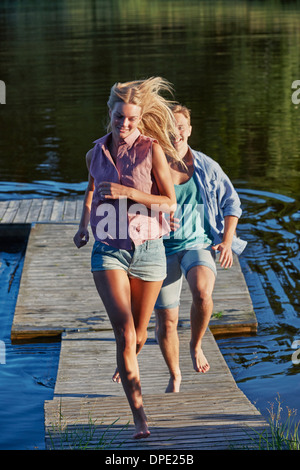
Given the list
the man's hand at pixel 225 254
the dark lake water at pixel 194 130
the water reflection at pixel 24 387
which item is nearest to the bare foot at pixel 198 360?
the man's hand at pixel 225 254

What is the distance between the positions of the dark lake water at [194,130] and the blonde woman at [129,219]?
1.99 m

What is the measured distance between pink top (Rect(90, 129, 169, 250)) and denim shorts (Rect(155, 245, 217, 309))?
2.57 feet

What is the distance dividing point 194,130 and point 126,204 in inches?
723

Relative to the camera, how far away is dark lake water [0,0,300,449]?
305 inches

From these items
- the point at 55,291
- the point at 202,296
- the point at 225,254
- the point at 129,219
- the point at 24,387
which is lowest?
the point at 24,387

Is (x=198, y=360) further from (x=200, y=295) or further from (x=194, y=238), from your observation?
(x=194, y=238)

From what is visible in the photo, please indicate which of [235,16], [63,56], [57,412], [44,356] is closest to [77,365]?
[44,356]

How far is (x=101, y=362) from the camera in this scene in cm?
726

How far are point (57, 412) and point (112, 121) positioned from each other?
205cm

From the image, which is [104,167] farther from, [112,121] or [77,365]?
[77,365]

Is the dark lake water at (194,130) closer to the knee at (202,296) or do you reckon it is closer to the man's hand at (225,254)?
the knee at (202,296)

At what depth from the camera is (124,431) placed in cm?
492

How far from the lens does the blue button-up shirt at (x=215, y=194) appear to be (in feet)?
19.7

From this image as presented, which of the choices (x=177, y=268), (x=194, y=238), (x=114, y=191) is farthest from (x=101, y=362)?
(x=114, y=191)
